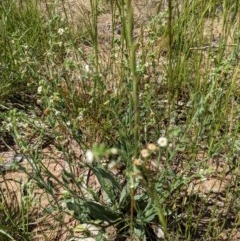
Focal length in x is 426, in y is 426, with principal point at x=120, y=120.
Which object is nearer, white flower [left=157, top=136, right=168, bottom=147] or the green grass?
white flower [left=157, top=136, right=168, bottom=147]

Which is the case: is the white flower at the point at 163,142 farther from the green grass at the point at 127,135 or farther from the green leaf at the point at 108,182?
the green leaf at the point at 108,182

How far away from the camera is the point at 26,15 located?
2617 mm

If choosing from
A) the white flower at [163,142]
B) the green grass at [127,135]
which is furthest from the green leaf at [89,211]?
the white flower at [163,142]

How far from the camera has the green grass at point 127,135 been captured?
59.8 inches

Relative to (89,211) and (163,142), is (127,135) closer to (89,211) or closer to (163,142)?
(89,211)

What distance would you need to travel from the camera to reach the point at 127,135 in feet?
5.40

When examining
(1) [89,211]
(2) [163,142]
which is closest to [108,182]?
(1) [89,211]

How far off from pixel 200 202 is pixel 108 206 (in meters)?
0.39

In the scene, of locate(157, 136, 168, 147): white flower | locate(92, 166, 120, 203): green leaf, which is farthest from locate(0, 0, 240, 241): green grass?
locate(157, 136, 168, 147): white flower

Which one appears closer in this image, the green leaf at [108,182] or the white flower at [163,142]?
the white flower at [163,142]

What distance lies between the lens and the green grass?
152cm

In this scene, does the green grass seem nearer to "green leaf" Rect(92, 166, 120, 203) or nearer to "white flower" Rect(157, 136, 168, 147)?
"green leaf" Rect(92, 166, 120, 203)

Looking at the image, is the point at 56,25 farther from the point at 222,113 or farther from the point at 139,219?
the point at 139,219

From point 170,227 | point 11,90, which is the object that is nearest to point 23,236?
point 170,227
